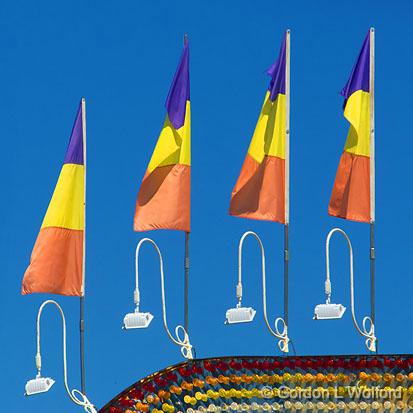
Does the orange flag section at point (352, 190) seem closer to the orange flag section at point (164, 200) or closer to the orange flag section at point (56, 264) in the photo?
the orange flag section at point (164, 200)

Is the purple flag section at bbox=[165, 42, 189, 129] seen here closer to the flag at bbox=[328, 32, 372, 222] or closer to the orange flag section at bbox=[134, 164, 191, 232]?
the orange flag section at bbox=[134, 164, 191, 232]

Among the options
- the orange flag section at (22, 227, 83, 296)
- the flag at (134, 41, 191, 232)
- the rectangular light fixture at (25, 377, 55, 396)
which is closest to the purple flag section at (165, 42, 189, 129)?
the flag at (134, 41, 191, 232)

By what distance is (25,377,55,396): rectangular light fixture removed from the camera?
1084 inches

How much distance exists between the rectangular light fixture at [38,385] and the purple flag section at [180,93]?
7.65 metres

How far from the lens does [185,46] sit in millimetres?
32688

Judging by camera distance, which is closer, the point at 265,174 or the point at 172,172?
the point at 172,172

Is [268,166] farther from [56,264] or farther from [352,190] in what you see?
[56,264]

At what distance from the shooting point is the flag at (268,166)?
3281 cm

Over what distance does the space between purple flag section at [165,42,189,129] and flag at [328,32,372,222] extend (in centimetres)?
399

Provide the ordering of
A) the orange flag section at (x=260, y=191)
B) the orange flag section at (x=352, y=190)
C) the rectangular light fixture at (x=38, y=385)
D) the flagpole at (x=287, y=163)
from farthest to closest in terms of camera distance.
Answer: the orange flag section at (x=352, y=190) < the orange flag section at (x=260, y=191) < the flagpole at (x=287, y=163) < the rectangular light fixture at (x=38, y=385)

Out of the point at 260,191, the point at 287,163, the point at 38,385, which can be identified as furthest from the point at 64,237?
the point at 287,163

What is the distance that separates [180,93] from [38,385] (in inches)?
339

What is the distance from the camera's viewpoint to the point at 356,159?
33.4 m

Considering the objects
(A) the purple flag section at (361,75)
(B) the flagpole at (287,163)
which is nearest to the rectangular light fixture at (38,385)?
(B) the flagpole at (287,163)
